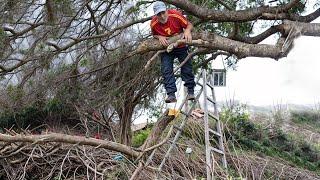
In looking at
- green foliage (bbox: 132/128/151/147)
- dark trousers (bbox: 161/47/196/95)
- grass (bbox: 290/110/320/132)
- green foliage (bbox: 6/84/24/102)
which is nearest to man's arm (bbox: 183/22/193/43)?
dark trousers (bbox: 161/47/196/95)

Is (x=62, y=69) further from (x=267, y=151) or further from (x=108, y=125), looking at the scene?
(x=267, y=151)

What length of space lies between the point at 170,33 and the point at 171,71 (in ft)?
1.66

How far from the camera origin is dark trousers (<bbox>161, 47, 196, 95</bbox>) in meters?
7.12

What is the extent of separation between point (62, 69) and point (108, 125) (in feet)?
5.30

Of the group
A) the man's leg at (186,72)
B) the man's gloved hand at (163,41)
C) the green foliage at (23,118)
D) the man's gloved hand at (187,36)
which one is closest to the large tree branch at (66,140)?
the man's leg at (186,72)

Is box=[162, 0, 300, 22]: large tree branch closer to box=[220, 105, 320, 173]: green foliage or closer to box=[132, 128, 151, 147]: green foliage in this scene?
box=[132, 128, 151, 147]: green foliage

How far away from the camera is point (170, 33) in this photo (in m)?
6.86

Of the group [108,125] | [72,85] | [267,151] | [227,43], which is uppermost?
[227,43]

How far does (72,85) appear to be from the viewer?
32.1 ft

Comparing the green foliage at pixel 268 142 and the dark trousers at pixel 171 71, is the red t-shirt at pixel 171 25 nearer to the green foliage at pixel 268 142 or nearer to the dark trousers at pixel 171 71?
the dark trousers at pixel 171 71

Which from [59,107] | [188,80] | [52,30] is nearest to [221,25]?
[188,80]

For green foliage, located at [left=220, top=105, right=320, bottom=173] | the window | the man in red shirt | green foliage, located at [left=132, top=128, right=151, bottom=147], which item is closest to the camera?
the man in red shirt

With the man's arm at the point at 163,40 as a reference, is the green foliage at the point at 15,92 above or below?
below

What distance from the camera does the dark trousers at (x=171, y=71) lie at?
7.12 metres
